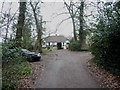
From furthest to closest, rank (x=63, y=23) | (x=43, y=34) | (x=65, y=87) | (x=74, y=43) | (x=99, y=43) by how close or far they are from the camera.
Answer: (x=74, y=43)
(x=63, y=23)
(x=43, y=34)
(x=99, y=43)
(x=65, y=87)

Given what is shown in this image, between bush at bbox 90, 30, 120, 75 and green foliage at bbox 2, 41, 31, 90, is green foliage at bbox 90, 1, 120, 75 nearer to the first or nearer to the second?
bush at bbox 90, 30, 120, 75

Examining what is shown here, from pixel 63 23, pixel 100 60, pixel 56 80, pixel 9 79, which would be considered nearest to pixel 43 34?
pixel 63 23

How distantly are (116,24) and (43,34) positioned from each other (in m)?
20.4

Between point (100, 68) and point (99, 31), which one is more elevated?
point (99, 31)

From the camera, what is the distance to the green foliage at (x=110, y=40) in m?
13.6

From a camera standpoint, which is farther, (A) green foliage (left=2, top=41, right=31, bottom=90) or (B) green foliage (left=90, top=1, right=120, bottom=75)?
(B) green foliage (left=90, top=1, right=120, bottom=75)

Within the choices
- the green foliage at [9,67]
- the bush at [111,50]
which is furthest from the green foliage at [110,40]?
the green foliage at [9,67]

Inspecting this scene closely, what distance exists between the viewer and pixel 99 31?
16.2 m

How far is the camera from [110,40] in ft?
46.3

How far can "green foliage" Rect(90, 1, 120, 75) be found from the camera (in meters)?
13.6

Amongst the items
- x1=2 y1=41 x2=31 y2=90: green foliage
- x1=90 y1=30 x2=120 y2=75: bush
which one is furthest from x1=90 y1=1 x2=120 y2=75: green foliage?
x1=2 y1=41 x2=31 y2=90: green foliage

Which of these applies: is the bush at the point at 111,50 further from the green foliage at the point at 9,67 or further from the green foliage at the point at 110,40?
the green foliage at the point at 9,67

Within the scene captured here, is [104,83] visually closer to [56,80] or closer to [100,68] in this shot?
[56,80]

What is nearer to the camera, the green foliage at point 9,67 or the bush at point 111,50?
the green foliage at point 9,67
